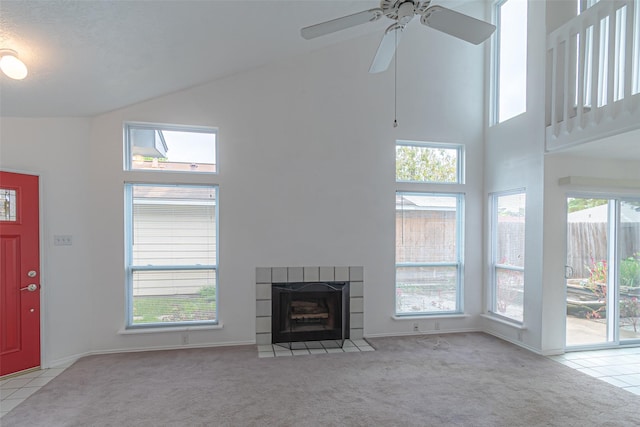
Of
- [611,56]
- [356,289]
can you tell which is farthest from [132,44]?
[611,56]

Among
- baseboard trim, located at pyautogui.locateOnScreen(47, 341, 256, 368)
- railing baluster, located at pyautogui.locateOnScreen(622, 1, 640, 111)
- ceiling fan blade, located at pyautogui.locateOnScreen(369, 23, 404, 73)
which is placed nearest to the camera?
ceiling fan blade, located at pyautogui.locateOnScreen(369, 23, 404, 73)

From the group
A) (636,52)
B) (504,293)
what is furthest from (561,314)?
(636,52)

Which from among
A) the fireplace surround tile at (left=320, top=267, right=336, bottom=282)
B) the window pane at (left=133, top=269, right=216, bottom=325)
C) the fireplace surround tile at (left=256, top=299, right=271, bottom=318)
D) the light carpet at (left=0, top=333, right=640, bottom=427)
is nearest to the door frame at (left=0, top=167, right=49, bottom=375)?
the light carpet at (left=0, top=333, right=640, bottom=427)

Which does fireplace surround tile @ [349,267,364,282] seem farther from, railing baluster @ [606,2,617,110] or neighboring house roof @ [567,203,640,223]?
railing baluster @ [606,2,617,110]

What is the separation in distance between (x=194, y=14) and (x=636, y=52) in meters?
3.75

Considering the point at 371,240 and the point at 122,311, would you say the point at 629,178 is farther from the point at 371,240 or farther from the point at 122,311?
the point at 122,311

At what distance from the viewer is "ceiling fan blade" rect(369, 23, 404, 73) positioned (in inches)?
87.7

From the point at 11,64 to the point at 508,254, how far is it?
517cm

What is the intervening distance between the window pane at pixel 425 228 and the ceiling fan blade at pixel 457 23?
249cm

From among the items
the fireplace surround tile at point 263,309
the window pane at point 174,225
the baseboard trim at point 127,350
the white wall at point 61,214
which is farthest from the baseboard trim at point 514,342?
the white wall at point 61,214

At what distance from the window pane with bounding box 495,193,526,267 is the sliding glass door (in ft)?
1.55

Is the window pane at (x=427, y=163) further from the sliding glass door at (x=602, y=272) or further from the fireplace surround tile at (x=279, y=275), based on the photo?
the fireplace surround tile at (x=279, y=275)

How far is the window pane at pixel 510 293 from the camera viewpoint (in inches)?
164

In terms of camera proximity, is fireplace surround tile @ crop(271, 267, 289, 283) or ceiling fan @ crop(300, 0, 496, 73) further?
fireplace surround tile @ crop(271, 267, 289, 283)
